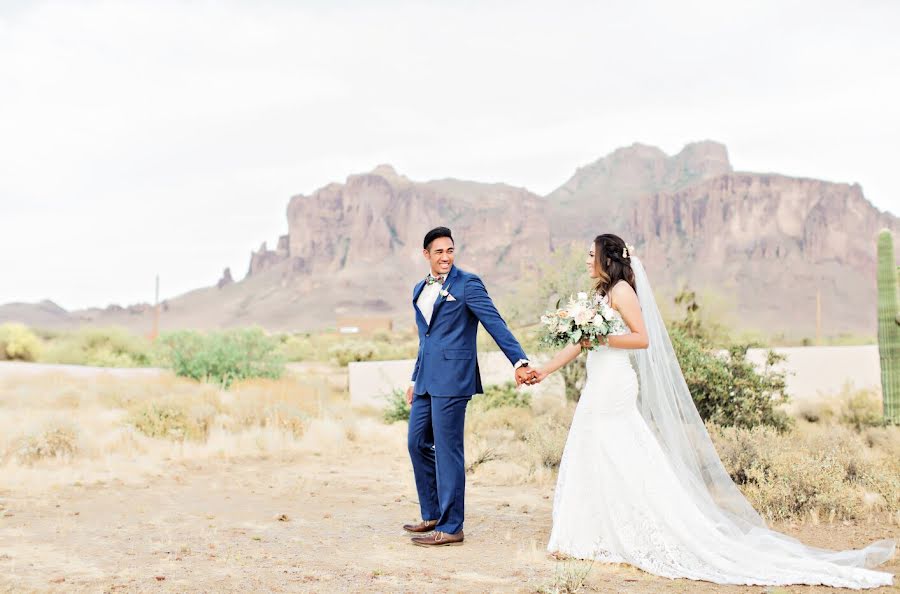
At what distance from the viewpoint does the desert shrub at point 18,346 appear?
106 feet

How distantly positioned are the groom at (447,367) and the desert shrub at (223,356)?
14.5 m

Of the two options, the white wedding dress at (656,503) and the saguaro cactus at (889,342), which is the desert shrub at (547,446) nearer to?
the white wedding dress at (656,503)

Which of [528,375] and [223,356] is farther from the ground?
[223,356]

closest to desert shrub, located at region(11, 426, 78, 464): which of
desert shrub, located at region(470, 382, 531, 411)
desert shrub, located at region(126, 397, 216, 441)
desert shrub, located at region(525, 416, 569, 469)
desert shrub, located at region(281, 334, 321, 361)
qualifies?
desert shrub, located at region(126, 397, 216, 441)

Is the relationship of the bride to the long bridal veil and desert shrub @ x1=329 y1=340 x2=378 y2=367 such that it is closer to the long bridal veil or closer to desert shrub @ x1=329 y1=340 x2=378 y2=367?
the long bridal veil

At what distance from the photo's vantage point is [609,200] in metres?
126

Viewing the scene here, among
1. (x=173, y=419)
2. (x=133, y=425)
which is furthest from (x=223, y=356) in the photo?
(x=133, y=425)

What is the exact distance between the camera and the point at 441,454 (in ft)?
21.4

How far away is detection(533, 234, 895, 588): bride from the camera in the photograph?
5723 millimetres

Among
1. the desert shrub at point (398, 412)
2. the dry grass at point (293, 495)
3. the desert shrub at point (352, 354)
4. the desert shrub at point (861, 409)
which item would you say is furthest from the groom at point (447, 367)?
the desert shrub at point (352, 354)

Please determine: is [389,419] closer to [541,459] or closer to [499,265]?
[541,459]

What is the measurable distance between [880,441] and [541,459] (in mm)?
5020

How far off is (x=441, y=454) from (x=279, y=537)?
5.45ft

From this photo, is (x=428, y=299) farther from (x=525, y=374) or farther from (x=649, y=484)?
(x=649, y=484)
